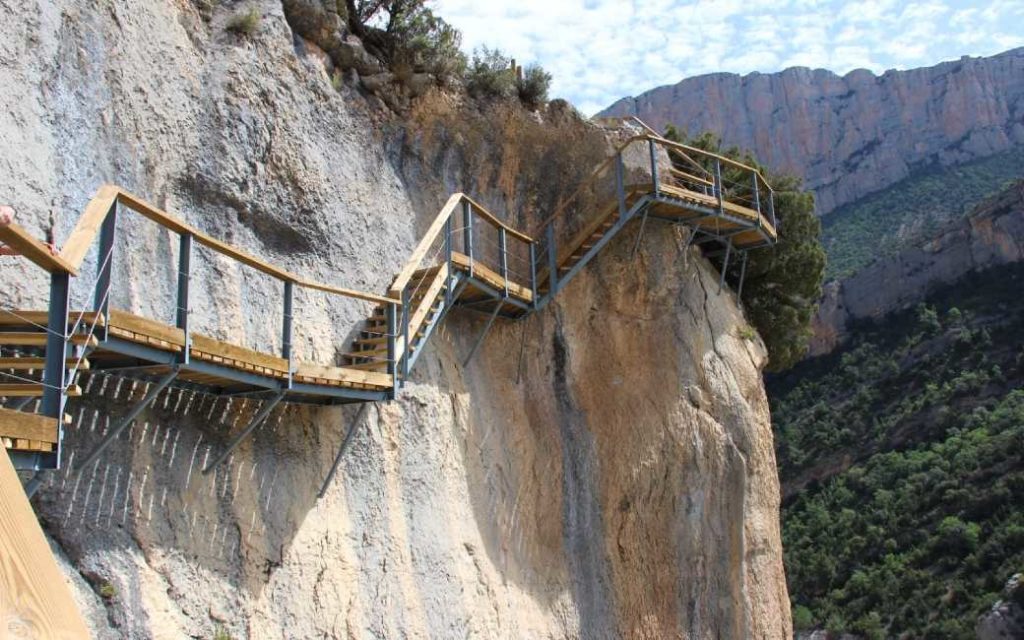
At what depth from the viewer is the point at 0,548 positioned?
219 centimetres

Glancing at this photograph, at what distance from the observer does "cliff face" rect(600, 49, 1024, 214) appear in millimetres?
103500

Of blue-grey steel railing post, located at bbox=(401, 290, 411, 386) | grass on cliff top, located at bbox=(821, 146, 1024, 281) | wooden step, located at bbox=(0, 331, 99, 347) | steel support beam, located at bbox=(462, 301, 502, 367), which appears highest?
grass on cliff top, located at bbox=(821, 146, 1024, 281)

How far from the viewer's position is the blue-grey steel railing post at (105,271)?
292 inches

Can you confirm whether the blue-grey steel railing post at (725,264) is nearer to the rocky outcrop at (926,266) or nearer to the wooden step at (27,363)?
the wooden step at (27,363)

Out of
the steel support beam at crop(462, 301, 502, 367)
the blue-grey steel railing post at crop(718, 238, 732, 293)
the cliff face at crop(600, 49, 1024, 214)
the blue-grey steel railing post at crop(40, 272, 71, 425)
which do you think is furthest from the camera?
the cliff face at crop(600, 49, 1024, 214)

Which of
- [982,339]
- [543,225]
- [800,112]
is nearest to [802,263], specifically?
[543,225]

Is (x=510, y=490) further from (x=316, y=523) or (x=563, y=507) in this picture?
(x=316, y=523)

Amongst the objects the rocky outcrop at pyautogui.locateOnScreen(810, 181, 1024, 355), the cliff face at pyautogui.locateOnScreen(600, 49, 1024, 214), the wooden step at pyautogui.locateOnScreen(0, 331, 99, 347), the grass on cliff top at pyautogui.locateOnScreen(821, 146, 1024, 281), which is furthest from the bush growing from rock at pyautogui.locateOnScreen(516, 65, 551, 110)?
the cliff face at pyautogui.locateOnScreen(600, 49, 1024, 214)

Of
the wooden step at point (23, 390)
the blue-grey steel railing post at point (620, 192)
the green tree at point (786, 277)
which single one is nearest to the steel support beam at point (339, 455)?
the wooden step at point (23, 390)

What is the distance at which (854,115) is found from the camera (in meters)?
114

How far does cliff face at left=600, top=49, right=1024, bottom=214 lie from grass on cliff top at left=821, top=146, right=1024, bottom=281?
289cm

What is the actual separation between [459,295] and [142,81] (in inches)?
207

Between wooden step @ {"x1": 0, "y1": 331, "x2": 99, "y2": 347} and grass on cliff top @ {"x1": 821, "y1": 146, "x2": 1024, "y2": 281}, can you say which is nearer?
wooden step @ {"x1": 0, "y1": 331, "x2": 99, "y2": 347}

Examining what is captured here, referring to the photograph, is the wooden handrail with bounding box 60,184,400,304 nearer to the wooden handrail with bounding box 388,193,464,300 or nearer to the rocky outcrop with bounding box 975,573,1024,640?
the wooden handrail with bounding box 388,193,464,300
